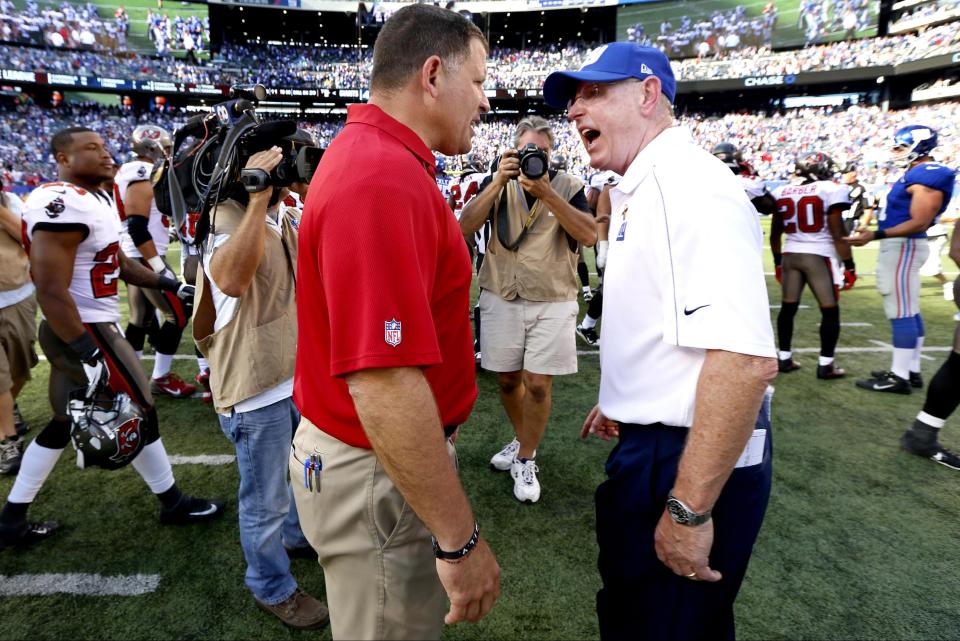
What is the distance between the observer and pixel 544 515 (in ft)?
10.5

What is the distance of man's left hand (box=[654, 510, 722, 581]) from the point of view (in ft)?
4.41

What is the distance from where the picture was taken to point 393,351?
107 centimetres

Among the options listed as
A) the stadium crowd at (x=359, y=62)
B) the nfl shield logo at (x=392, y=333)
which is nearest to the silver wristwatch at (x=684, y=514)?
the nfl shield logo at (x=392, y=333)

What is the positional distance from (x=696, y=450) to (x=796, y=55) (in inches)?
1660

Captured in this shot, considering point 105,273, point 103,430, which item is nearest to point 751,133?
point 105,273

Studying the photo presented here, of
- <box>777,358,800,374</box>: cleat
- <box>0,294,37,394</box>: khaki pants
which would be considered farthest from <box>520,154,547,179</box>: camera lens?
<box>777,358,800,374</box>: cleat

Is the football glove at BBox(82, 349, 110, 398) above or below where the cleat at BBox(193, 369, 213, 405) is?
above

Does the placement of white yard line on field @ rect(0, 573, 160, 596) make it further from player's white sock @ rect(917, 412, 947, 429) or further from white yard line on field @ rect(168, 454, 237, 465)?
player's white sock @ rect(917, 412, 947, 429)

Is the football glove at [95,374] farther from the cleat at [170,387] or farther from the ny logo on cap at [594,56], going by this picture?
the ny logo on cap at [594,56]

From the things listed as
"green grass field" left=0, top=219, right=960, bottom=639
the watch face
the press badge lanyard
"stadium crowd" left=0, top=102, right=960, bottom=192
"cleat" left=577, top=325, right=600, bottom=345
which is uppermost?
"stadium crowd" left=0, top=102, right=960, bottom=192

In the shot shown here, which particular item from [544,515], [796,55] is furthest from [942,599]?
[796,55]

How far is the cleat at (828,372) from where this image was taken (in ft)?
17.7

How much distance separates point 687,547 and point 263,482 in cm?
169

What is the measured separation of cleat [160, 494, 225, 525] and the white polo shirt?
8.76 ft
